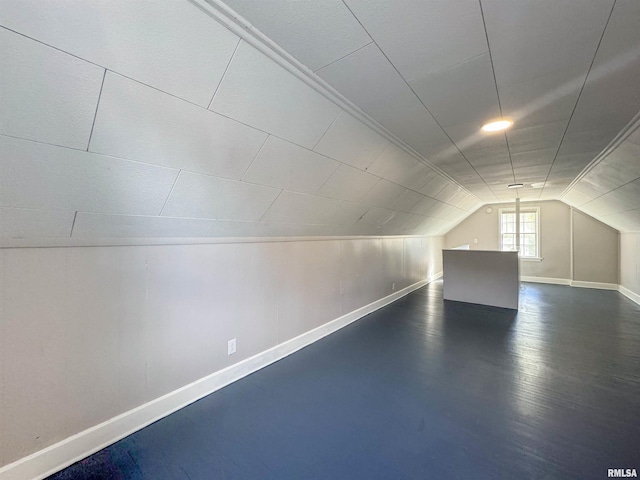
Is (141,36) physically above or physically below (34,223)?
above

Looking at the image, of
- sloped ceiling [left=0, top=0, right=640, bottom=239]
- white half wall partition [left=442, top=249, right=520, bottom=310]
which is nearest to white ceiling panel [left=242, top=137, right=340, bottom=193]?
sloped ceiling [left=0, top=0, right=640, bottom=239]

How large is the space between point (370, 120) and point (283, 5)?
116cm

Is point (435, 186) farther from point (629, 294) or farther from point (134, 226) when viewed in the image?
point (629, 294)

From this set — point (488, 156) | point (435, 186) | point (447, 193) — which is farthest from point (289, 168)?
point (447, 193)

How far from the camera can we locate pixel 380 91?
5.78 ft

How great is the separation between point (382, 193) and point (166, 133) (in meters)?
2.53

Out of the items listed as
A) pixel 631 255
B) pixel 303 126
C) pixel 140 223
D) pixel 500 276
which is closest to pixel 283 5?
pixel 303 126

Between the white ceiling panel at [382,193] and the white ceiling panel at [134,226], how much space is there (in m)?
1.86

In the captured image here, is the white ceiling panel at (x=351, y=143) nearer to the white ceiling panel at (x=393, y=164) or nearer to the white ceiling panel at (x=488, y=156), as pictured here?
the white ceiling panel at (x=393, y=164)

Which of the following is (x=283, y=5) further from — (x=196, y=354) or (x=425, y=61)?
(x=196, y=354)

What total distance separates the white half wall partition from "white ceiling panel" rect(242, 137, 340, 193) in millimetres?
4140

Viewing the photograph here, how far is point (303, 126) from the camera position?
1.84 metres

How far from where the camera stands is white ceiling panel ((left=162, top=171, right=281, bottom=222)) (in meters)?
1.72

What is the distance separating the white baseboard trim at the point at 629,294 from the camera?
510 centimetres
